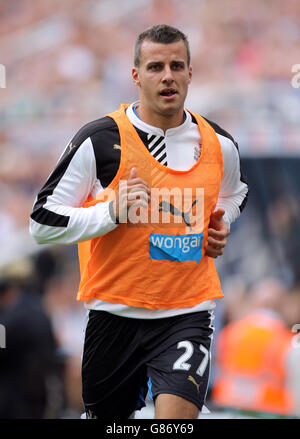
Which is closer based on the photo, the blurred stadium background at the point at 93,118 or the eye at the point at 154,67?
the eye at the point at 154,67

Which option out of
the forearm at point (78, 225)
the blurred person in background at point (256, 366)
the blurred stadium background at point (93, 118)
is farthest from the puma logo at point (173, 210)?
the blurred stadium background at point (93, 118)

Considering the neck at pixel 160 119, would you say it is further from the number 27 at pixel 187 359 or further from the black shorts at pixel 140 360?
the number 27 at pixel 187 359

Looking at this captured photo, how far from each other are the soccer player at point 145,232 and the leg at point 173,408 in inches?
0.6

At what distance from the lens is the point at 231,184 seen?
409 centimetres

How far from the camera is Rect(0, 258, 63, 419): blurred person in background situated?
588cm

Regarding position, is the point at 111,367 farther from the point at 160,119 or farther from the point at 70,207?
the point at 160,119

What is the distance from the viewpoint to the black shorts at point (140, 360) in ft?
11.3

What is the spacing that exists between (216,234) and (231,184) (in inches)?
20.2

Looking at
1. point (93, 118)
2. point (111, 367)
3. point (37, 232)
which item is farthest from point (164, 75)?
point (93, 118)

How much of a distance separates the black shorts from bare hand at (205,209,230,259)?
12.8 inches

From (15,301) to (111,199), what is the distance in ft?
9.56

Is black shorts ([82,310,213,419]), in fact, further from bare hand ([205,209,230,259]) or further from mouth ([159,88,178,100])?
mouth ([159,88,178,100])

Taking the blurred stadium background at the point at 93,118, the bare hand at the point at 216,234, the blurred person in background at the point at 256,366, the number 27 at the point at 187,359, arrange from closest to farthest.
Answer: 1. the number 27 at the point at 187,359
2. the bare hand at the point at 216,234
3. the blurred person in background at the point at 256,366
4. the blurred stadium background at the point at 93,118

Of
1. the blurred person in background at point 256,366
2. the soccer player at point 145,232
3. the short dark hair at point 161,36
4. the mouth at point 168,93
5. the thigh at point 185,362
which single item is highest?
the short dark hair at point 161,36
